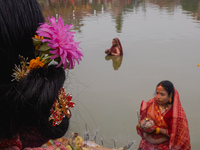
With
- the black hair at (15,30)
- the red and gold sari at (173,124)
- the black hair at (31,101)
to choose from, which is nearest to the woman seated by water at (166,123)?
the red and gold sari at (173,124)

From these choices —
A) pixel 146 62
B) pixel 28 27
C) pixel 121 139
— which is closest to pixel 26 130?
pixel 28 27

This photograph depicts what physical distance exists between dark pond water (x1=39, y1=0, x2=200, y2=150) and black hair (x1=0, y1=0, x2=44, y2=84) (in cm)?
33

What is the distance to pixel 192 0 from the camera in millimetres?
23422

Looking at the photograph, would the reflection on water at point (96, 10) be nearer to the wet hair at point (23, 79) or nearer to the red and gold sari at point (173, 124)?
the red and gold sari at point (173, 124)

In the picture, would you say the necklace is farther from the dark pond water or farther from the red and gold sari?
the dark pond water

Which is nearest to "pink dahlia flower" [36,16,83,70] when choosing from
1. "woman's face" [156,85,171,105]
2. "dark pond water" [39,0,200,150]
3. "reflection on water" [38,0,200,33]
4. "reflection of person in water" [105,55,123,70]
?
"dark pond water" [39,0,200,150]

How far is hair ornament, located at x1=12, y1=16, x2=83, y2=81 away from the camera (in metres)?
0.88

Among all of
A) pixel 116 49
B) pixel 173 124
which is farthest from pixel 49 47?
pixel 116 49

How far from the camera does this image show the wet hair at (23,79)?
827 millimetres

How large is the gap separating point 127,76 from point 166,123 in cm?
350

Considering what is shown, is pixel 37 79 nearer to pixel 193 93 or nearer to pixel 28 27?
pixel 28 27

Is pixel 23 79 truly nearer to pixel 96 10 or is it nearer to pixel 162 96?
pixel 162 96

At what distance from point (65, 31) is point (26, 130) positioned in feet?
1.48

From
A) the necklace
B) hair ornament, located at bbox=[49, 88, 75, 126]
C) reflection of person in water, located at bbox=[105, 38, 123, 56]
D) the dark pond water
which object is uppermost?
hair ornament, located at bbox=[49, 88, 75, 126]
